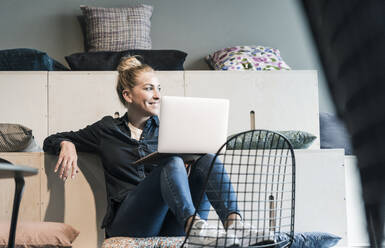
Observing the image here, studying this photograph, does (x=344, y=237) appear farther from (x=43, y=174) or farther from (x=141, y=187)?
(x=43, y=174)

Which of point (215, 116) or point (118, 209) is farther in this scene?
point (118, 209)

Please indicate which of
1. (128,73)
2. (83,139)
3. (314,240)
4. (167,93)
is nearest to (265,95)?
(167,93)

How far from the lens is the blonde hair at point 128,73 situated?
81.5 inches

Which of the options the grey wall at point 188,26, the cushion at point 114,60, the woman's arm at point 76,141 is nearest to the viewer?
the woman's arm at point 76,141

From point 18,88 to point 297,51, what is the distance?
65.7 inches

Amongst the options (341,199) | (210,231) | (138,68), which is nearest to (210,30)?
(138,68)

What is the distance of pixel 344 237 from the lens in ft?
6.55

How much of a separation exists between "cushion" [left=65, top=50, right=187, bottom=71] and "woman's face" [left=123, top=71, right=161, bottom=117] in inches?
15.9

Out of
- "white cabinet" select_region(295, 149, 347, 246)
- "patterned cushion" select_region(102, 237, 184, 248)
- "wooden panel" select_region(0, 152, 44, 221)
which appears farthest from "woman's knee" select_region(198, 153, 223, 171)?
"wooden panel" select_region(0, 152, 44, 221)

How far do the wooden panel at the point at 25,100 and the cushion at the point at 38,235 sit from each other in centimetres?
69

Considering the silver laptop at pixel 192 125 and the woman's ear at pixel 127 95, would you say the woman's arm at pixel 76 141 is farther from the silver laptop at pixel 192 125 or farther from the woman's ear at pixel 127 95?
the silver laptop at pixel 192 125

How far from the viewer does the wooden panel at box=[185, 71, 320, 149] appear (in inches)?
94.7

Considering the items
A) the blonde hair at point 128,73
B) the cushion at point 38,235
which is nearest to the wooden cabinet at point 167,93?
the blonde hair at point 128,73

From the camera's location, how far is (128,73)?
2.09 m
